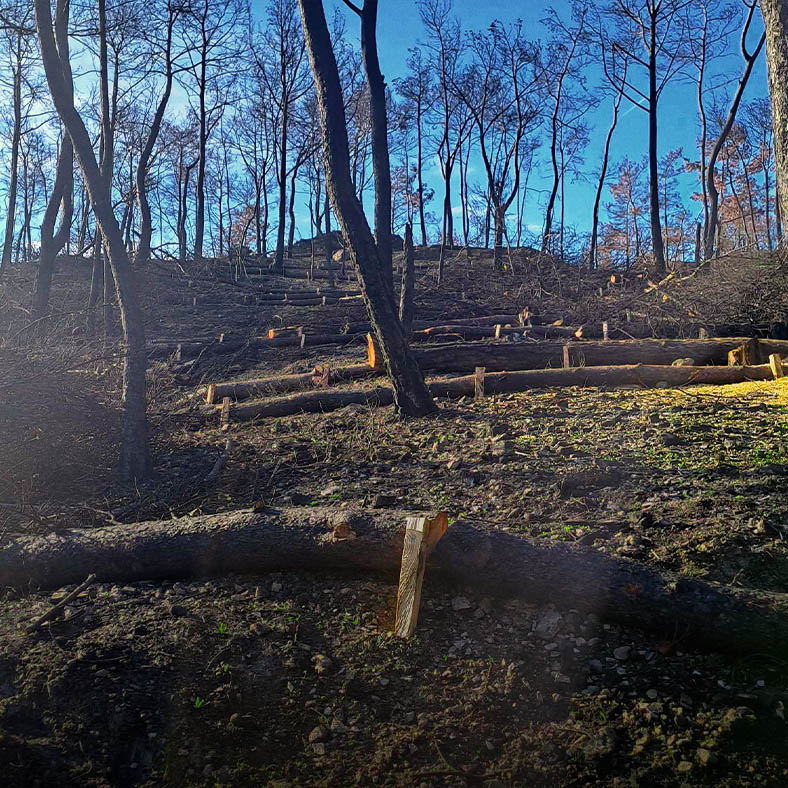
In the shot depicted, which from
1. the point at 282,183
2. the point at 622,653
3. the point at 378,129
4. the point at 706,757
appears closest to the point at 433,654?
the point at 622,653

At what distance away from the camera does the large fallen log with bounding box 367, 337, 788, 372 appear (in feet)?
28.5

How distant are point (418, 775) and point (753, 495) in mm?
2884

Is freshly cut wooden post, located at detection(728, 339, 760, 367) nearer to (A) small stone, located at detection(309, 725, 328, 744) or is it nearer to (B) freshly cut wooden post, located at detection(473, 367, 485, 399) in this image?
(B) freshly cut wooden post, located at detection(473, 367, 485, 399)

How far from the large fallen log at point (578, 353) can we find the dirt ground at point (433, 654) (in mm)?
3007

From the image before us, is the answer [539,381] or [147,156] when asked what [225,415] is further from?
[147,156]

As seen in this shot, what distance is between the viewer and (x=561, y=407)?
21.5 feet

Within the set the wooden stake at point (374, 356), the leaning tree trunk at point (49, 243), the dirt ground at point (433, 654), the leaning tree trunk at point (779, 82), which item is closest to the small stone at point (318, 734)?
the dirt ground at point (433, 654)

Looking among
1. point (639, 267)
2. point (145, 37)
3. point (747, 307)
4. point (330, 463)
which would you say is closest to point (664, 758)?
point (330, 463)

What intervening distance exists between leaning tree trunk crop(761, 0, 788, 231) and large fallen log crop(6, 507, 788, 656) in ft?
Answer: 9.62

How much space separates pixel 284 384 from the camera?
945 centimetres

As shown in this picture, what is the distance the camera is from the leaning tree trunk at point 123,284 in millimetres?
5895

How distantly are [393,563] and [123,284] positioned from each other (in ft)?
13.1

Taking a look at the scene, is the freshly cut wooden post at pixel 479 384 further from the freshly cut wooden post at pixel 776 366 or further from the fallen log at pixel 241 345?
the fallen log at pixel 241 345

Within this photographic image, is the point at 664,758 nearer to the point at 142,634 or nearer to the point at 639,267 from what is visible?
the point at 142,634
